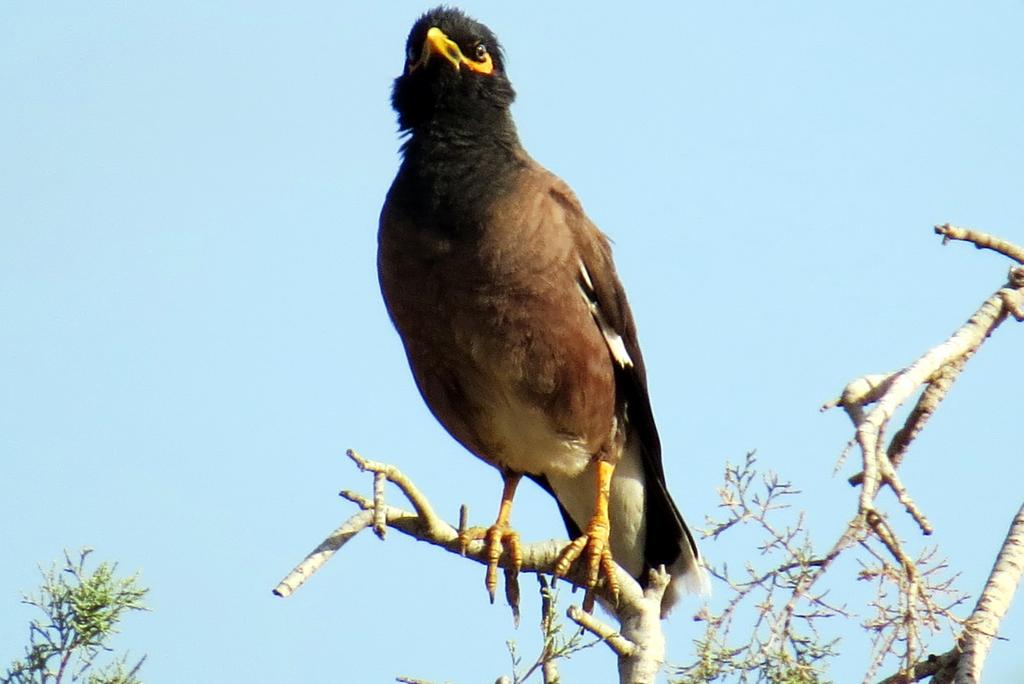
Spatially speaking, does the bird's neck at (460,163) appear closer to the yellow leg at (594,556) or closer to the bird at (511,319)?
the bird at (511,319)

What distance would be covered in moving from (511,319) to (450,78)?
104cm

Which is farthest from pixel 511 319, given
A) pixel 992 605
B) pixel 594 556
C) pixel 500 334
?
pixel 992 605

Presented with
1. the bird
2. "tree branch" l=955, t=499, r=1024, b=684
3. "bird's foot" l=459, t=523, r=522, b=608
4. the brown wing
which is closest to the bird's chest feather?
the bird

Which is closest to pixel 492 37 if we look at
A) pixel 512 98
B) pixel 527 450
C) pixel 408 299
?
pixel 512 98

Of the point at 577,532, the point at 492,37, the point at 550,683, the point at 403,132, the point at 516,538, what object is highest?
the point at 492,37

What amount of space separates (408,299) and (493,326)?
31 cm

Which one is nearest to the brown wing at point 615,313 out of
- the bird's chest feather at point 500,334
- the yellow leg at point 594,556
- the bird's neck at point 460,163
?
the bird's chest feather at point 500,334

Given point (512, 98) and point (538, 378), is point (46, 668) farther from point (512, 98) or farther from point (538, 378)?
point (512, 98)

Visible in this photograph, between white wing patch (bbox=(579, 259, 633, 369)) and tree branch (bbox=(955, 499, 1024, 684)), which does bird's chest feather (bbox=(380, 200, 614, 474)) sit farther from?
tree branch (bbox=(955, 499, 1024, 684))

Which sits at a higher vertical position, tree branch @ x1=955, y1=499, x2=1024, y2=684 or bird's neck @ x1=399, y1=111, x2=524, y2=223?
bird's neck @ x1=399, y1=111, x2=524, y2=223

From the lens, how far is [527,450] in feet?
15.0

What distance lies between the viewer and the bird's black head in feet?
15.5

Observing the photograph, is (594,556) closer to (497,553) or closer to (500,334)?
(497,553)

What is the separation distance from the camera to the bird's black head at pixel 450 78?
4.73 meters
